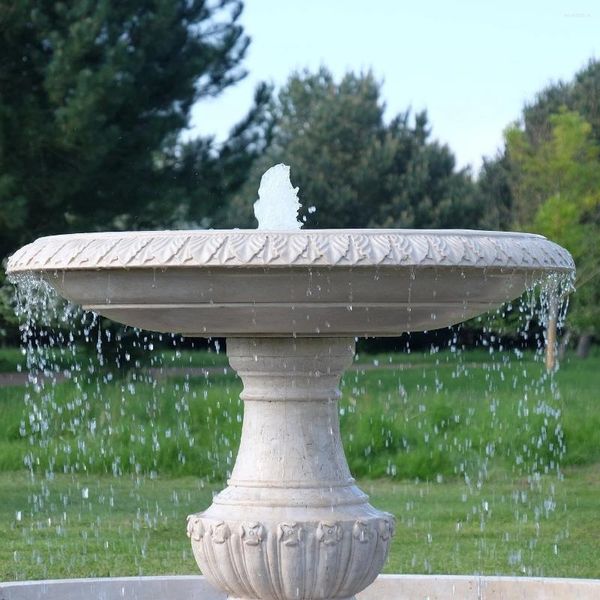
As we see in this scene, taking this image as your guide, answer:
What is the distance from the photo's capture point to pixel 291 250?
3139mm

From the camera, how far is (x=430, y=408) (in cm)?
934

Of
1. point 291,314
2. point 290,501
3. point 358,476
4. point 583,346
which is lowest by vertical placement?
point 583,346

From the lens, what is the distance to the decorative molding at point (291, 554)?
3.62 meters

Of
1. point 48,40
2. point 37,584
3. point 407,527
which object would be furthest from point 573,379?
point 37,584

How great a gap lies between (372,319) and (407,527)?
3686mm

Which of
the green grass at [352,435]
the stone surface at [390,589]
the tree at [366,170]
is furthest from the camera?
the tree at [366,170]

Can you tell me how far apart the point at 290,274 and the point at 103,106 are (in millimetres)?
9883

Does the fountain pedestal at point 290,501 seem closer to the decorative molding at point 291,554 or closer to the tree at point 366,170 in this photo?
the decorative molding at point 291,554

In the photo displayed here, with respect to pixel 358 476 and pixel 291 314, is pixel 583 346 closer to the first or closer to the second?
pixel 358 476

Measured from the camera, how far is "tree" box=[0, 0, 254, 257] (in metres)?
12.7

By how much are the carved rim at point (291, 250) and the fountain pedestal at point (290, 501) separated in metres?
0.60

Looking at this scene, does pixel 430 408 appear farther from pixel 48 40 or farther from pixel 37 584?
pixel 48 40

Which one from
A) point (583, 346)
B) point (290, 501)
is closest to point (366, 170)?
point (583, 346)

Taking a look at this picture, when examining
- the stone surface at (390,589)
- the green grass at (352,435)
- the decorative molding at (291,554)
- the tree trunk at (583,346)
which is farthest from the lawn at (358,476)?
the tree trunk at (583,346)
